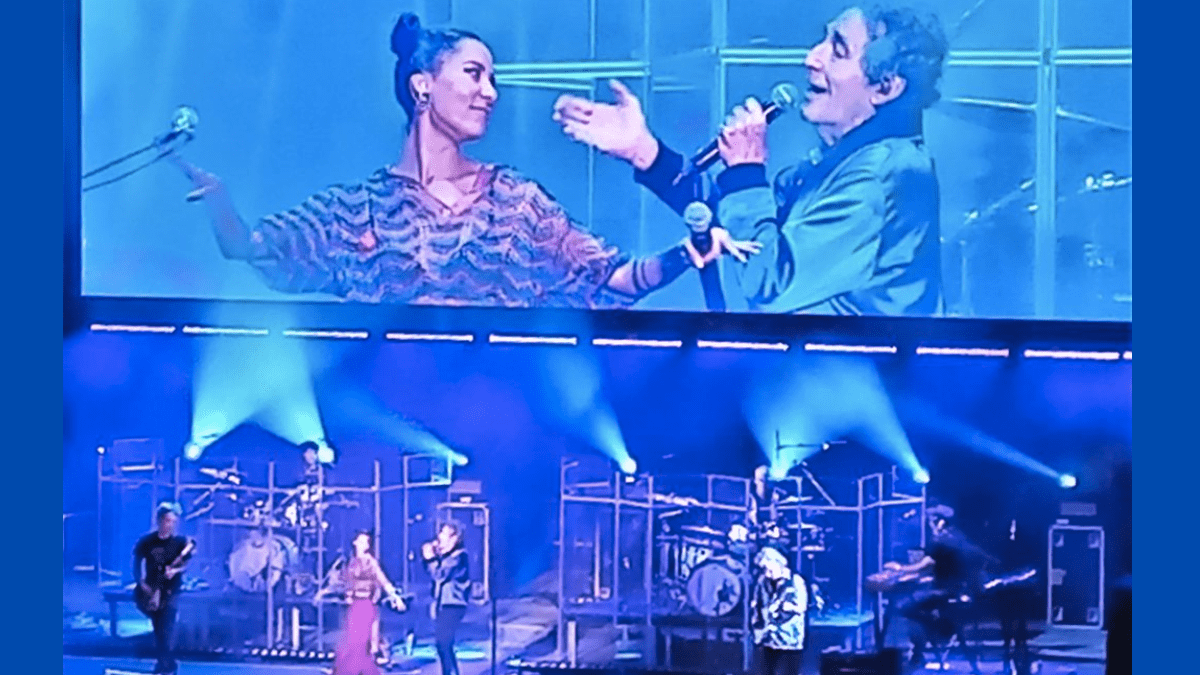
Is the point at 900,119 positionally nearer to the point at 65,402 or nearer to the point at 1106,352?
the point at 1106,352

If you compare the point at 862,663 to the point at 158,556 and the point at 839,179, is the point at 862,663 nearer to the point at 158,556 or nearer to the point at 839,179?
the point at 839,179

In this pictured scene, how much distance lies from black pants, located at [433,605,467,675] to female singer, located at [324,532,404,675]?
0.16m

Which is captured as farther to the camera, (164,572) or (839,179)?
(164,572)

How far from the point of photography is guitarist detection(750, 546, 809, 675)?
7.77 meters

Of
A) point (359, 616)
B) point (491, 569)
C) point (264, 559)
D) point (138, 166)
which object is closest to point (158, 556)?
point (264, 559)

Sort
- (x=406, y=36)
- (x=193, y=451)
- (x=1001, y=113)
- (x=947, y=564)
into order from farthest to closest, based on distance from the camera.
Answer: (x=193, y=451) < (x=406, y=36) < (x=947, y=564) < (x=1001, y=113)

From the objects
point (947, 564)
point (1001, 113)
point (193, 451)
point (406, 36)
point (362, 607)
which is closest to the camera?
point (1001, 113)

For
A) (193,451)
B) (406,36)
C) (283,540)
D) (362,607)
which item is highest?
(406,36)

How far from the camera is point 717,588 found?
7.82 meters

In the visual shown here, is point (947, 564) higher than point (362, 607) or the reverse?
higher

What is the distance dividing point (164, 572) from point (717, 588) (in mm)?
1998

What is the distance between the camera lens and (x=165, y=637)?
8.26 m

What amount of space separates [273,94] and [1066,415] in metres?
2.94

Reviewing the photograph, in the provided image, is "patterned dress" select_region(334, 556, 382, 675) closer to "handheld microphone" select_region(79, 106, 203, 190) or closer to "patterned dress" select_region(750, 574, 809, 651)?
"patterned dress" select_region(750, 574, 809, 651)
